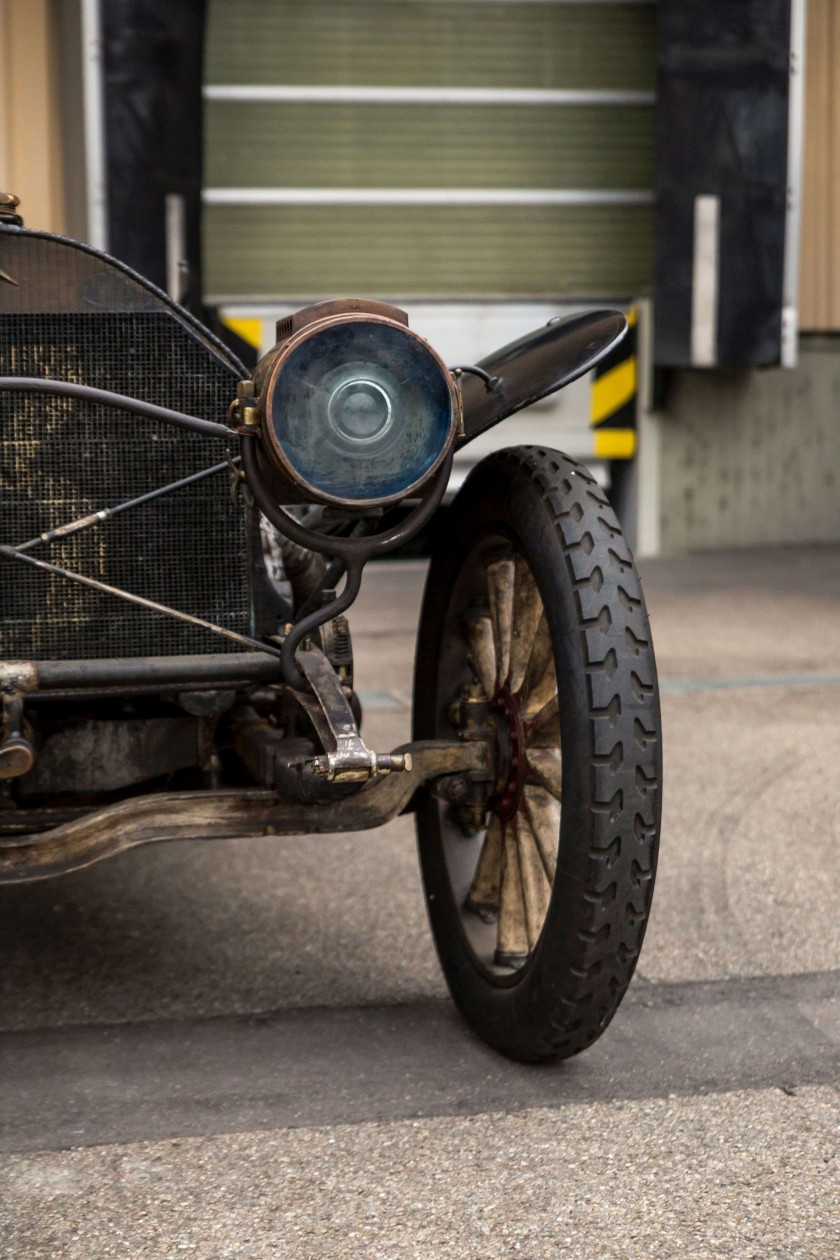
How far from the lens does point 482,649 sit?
2.83 meters

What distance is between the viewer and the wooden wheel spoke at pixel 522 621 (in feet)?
8.53

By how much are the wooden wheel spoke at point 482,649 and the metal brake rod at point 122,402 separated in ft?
2.18

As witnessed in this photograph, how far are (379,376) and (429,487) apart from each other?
20cm

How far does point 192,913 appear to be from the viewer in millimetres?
3430

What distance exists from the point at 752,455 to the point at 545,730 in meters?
7.67

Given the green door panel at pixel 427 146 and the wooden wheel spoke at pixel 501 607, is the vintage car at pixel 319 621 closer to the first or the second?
the wooden wheel spoke at pixel 501 607

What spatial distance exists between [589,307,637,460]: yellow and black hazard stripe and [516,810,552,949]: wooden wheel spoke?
702 cm

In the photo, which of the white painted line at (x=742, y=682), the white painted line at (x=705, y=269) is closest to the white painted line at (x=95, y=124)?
the white painted line at (x=705, y=269)

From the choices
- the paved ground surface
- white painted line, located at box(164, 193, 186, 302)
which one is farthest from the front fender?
white painted line, located at box(164, 193, 186, 302)

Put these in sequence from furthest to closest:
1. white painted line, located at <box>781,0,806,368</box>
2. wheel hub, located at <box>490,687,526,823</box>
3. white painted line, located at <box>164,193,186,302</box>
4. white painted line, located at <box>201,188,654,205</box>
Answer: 1. white painted line, located at <box>201,188,654,205</box>
2. white painted line, located at <box>781,0,806,368</box>
3. white painted line, located at <box>164,193,186,302</box>
4. wheel hub, located at <box>490,687,526,823</box>

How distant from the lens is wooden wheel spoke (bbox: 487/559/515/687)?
8.77 feet

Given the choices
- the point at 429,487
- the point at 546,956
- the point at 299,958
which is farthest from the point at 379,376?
the point at 299,958

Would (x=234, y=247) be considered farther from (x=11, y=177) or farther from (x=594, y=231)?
(x=594, y=231)

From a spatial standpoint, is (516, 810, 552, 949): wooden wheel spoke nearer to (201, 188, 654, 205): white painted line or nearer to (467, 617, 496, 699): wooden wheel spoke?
(467, 617, 496, 699): wooden wheel spoke
